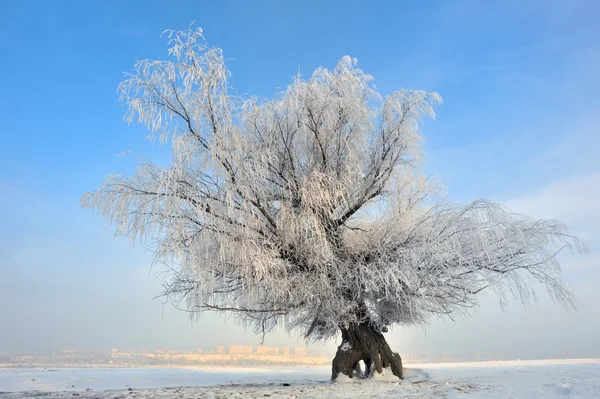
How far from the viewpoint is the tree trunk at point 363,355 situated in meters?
10.4

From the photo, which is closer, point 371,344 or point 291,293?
point 291,293

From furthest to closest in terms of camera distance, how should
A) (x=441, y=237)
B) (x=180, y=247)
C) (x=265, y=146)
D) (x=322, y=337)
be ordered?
(x=322, y=337) < (x=265, y=146) < (x=441, y=237) < (x=180, y=247)

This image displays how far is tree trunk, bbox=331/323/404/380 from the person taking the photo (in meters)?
10.4

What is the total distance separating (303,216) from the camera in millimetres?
9117

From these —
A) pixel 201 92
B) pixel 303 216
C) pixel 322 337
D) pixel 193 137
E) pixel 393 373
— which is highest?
pixel 201 92

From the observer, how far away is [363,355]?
10562 mm

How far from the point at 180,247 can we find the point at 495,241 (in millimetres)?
6327

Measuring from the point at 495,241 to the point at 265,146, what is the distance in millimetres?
5231

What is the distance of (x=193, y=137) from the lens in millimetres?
9078

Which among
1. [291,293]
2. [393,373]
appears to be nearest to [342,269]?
[291,293]

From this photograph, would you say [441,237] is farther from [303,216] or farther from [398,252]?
[303,216]

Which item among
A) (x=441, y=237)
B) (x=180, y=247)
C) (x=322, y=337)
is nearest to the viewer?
(x=180, y=247)

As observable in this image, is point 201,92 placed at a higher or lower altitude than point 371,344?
higher

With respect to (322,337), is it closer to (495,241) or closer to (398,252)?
(398,252)
